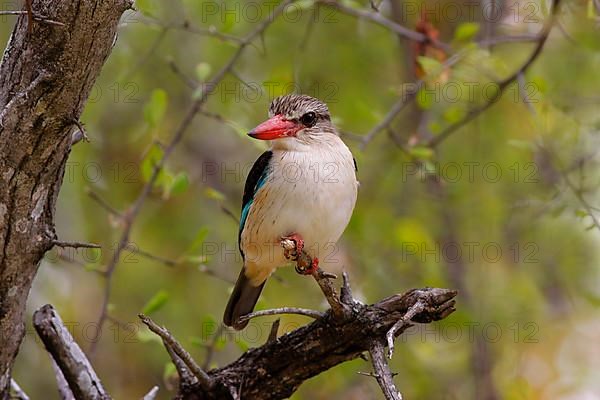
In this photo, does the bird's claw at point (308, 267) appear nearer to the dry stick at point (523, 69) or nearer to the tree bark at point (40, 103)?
the tree bark at point (40, 103)

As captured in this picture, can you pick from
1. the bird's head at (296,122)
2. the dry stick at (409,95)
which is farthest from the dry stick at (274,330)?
the dry stick at (409,95)

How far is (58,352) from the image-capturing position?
2.97 m

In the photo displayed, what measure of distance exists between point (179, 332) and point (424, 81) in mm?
2365

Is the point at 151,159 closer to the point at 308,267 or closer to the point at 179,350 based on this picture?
the point at 308,267

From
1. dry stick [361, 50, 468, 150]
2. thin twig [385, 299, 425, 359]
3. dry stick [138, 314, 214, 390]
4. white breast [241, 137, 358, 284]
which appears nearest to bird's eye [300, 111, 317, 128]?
white breast [241, 137, 358, 284]

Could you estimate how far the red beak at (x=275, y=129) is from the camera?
373 cm

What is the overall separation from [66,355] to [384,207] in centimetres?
332

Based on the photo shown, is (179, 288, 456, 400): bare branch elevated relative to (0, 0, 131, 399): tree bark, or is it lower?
lower

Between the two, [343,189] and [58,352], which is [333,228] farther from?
[58,352]

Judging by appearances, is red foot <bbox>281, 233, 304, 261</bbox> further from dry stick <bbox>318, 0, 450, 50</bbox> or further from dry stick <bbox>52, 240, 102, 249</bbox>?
dry stick <bbox>318, 0, 450, 50</bbox>

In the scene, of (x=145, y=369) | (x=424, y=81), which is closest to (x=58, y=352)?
(x=424, y=81)

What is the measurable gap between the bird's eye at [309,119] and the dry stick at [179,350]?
1279 mm

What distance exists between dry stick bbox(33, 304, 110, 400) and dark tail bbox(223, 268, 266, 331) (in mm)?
949

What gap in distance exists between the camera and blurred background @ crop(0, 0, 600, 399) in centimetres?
523
